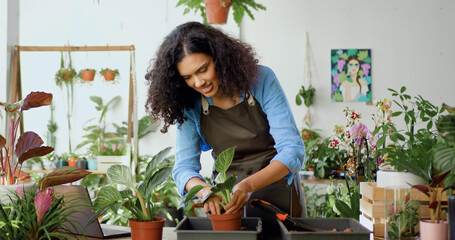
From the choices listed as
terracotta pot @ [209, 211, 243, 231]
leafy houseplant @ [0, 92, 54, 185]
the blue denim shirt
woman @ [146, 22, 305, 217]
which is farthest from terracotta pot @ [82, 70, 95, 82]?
terracotta pot @ [209, 211, 243, 231]

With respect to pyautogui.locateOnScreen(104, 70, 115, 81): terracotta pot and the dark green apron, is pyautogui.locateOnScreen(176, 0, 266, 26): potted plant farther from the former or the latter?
the dark green apron

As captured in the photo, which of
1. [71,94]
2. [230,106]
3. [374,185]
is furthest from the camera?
[71,94]

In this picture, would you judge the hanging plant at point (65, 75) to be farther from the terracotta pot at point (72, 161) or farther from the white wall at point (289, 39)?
the terracotta pot at point (72, 161)

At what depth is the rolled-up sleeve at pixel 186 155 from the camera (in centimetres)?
188

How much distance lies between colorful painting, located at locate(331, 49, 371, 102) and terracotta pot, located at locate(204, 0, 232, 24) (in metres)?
1.51

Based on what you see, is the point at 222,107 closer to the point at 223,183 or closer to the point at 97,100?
the point at 223,183

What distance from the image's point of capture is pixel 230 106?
2.04 metres

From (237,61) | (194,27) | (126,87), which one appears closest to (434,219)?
(237,61)

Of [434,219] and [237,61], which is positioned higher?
[237,61]

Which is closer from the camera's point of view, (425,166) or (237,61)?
(425,166)

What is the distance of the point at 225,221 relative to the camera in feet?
4.29

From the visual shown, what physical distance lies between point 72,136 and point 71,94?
47cm

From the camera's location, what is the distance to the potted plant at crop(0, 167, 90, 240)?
1.30 metres

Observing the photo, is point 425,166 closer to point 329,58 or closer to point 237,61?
point 237,61
